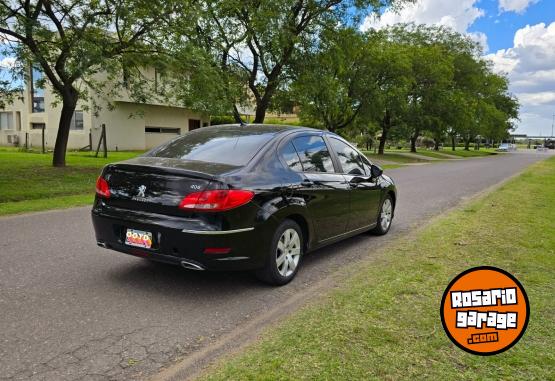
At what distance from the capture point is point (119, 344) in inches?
132

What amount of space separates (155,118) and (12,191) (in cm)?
2476

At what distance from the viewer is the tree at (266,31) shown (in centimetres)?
1903

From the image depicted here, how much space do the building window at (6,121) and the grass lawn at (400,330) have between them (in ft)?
120

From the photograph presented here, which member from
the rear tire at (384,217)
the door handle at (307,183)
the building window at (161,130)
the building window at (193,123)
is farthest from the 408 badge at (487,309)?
the building window at (193,123)

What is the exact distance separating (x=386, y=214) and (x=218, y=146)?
3479 millimetres

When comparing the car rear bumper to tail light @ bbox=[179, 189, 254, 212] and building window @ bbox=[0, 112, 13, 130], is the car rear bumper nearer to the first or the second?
tail light @ bbox=[179, 189, 254, 212]

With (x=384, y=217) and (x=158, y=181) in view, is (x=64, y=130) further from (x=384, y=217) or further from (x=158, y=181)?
(x=158, y=181)

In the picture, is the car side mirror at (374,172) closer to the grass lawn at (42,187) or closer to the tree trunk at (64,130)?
the grass lawn at (42,187)

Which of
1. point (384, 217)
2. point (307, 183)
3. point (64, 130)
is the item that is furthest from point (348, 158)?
point (64, 130)

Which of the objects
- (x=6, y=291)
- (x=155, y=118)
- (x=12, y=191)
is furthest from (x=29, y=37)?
(x=155, y=118)

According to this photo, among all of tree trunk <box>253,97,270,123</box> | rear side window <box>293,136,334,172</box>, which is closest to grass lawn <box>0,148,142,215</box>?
rear side window <box>293,136,334,172</box>

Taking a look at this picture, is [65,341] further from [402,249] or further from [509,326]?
[402,249]

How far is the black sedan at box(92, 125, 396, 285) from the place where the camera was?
4.11 meters

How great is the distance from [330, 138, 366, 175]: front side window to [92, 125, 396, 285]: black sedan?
269 mm
